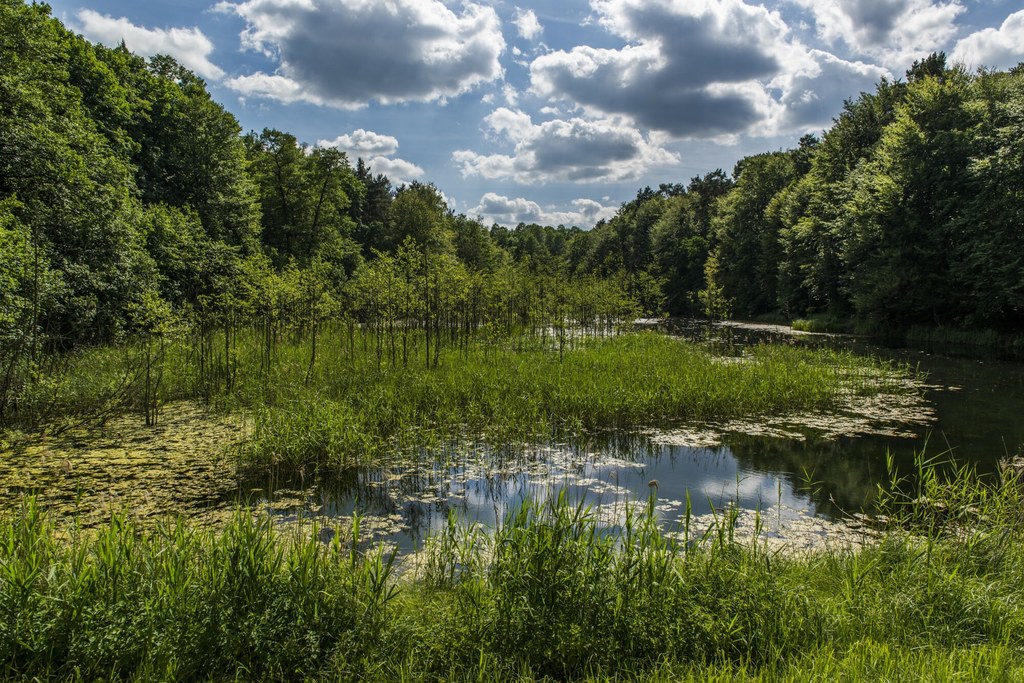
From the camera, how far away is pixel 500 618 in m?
3.42

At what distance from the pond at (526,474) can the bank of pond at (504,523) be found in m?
0.06

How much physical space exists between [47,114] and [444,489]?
18.6 m

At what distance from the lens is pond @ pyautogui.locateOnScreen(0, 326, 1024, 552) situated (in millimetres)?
6188

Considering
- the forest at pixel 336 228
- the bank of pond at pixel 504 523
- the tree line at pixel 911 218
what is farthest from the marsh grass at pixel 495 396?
the tree line at pixel 911 218

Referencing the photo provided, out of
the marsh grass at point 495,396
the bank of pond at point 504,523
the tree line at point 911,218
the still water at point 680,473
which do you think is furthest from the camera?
the tree line at point 911,218

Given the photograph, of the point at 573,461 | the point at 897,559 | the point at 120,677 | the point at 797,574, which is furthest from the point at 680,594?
the point at 573,461

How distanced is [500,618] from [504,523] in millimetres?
1275

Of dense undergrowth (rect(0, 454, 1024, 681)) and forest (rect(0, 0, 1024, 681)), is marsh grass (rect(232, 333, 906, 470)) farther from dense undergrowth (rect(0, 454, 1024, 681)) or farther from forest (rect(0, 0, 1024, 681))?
dense undergrowth (rect(0, 454, 1024, 681))

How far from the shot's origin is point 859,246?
1281 inches

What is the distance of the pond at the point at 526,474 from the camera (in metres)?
6.19

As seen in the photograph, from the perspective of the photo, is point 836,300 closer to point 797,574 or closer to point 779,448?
point 779,448

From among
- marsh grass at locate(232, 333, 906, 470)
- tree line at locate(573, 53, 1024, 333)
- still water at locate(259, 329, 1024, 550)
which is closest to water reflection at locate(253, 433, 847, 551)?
still water at locate(259, 329, 1024, 550)

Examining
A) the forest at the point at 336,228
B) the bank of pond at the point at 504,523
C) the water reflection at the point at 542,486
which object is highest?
the forest at the point at 336,228

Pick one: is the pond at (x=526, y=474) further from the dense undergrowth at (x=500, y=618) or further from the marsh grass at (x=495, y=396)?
the dense undergrowth at (x=500, y=618)
